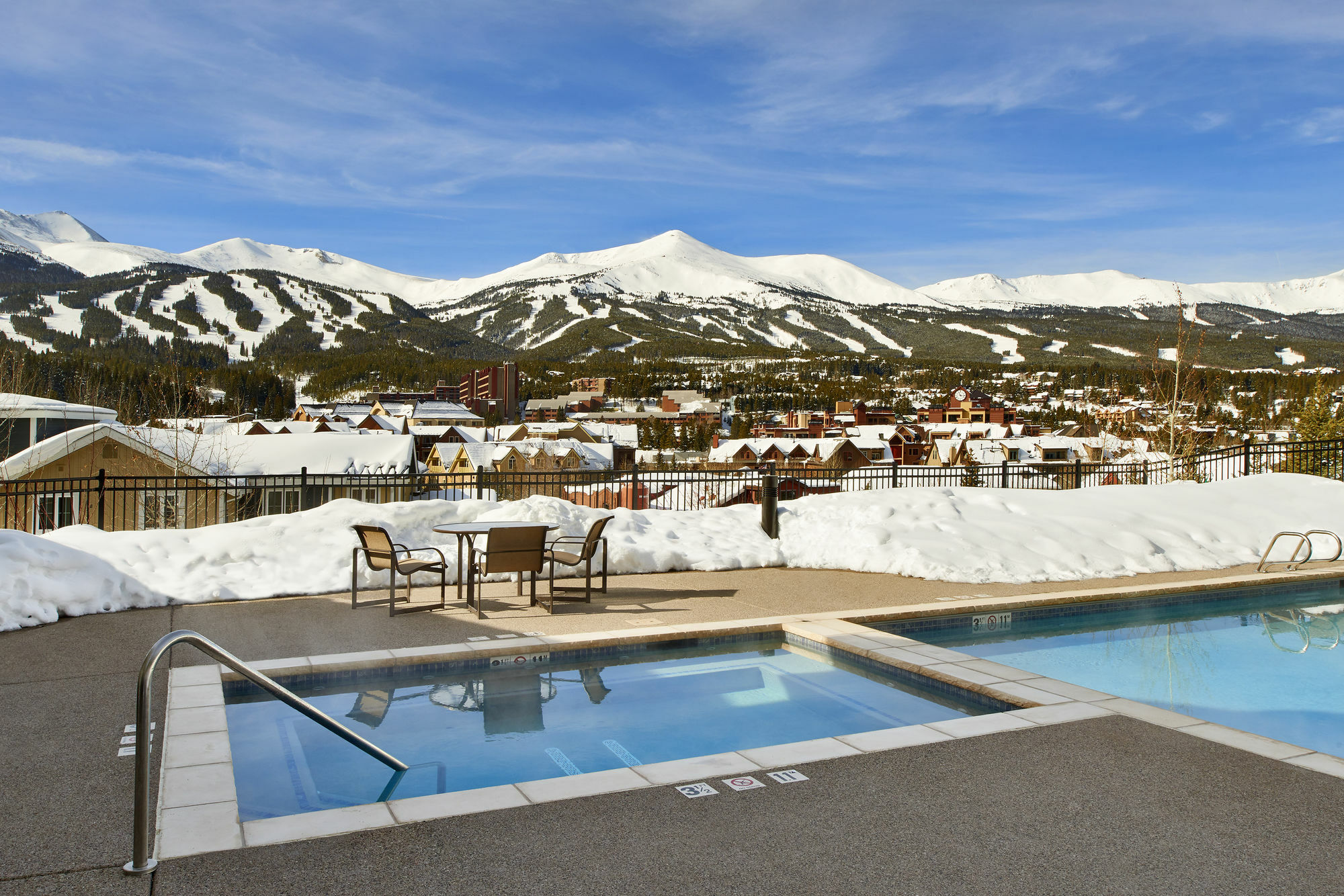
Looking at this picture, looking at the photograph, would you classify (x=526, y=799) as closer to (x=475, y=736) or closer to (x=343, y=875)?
(x=343, y=875)

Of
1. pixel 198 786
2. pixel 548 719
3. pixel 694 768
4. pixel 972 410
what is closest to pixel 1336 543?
pixel 548 719

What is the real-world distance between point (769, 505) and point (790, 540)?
543 millimetres

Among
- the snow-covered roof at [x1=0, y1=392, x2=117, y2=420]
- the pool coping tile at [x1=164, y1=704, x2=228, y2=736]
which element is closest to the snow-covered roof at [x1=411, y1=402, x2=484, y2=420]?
the snow-covered roof at [x1=0, y1=392, x2=117, y2=420]

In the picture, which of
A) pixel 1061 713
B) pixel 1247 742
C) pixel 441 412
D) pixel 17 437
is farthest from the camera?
pixel 441 412

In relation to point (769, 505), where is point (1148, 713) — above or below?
below

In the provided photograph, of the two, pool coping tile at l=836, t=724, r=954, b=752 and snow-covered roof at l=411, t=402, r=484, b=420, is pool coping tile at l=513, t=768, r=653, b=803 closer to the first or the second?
pool coping tile at l=836, t=724, r=954, b=752

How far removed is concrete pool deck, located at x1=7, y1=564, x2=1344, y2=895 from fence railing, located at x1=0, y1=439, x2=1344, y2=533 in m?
7.06

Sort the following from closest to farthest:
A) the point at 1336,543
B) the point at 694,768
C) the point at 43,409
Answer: the point at 694,768 → the point at 1336,543 → the point at 43,409

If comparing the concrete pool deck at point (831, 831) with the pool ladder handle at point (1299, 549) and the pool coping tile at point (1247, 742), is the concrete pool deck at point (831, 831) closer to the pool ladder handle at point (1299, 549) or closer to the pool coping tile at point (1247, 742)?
the pool coping tile at point (1247, 742)

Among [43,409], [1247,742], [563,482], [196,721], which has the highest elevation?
[43,409]

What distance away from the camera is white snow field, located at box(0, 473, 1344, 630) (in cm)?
845

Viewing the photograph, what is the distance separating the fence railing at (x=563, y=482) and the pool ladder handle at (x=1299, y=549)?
Result: 4.00 meters

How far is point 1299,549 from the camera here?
466 inches

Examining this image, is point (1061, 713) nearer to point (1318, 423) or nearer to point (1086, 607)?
point (1086, 607)
